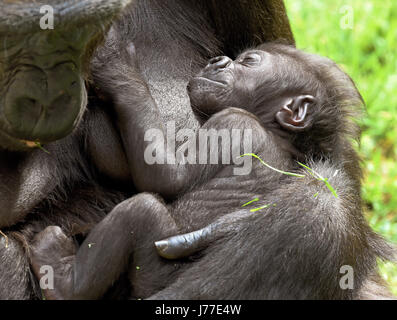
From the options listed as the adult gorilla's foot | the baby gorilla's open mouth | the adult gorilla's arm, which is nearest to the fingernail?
the adult gorilla's foot

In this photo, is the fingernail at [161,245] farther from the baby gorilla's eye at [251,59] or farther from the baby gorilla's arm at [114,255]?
the baby gorilla's eye at [251,59]

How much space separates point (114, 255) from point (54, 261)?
0.93ft

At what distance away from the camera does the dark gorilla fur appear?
11.0ft

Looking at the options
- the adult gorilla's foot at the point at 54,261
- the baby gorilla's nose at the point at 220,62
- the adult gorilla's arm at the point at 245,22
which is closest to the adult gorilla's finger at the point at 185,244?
the adult gorilla's foot at the point at 54,261

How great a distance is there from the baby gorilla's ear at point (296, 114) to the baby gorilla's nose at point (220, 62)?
370 mm

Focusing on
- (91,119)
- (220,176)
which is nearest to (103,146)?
(91,119)

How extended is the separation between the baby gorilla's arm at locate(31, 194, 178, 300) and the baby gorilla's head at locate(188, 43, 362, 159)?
2.63 ft

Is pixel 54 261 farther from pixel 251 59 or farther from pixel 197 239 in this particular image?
pixel 251 59

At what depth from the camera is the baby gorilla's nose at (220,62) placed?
3967 mm

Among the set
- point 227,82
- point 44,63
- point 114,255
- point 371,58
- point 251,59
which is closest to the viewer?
point 44,63

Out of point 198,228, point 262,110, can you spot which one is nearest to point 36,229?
point 198,228

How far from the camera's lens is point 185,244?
328 centimetres
